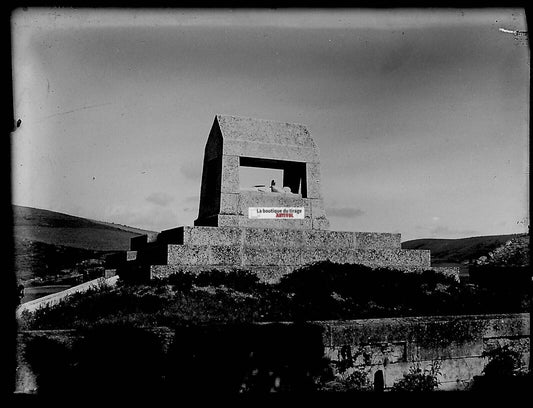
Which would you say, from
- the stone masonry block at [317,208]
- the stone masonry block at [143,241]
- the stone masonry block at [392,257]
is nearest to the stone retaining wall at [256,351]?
the stone masonry block at [392,257]

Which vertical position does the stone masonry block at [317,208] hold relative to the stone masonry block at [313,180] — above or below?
below

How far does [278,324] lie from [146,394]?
5.27 feet

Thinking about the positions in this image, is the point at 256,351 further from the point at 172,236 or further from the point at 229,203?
the point at 229,203

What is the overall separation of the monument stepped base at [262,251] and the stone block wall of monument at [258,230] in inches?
0.8

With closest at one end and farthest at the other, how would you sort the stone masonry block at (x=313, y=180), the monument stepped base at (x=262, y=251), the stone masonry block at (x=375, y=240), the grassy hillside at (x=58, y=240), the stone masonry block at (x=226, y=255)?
the monument stepped base at (x=262, y=251)
the stone masonry block at (x=226, y=255)
the stone masonry block at (x=375, y=240)
the stone masonry block at (x=313, y=180)
the grassy hillside at (x=58, y=240)

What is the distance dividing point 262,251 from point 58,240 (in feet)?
48.5

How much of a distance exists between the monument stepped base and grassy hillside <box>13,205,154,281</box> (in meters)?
7.05

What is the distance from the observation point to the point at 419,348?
611cm

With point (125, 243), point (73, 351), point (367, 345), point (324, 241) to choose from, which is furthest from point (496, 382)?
point (125, 243)

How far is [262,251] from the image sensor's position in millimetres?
11602

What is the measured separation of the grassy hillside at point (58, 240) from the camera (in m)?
18.9

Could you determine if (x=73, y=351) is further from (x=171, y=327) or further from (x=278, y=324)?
(x=278, y=324)

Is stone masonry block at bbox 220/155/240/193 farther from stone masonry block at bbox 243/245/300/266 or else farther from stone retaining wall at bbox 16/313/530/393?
stone retaining wall at bbox 16/313/530/393

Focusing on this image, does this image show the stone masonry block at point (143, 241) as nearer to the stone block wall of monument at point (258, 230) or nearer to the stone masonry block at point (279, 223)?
the stone block wall of monument at point (258, 230)
